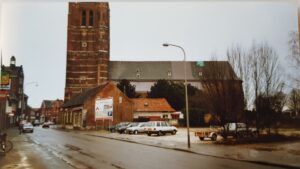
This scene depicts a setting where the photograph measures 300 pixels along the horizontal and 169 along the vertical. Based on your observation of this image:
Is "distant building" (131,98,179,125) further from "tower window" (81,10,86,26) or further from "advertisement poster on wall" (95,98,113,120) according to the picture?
"tower window" (81,10,86,26)

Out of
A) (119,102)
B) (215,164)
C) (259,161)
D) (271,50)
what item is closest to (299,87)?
(271,50)

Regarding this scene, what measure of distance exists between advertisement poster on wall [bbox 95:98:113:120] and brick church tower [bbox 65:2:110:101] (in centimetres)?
1703

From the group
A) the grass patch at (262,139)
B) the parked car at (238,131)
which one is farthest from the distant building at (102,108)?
the grass patch at (262,139)

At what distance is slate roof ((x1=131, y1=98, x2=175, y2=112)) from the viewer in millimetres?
48562

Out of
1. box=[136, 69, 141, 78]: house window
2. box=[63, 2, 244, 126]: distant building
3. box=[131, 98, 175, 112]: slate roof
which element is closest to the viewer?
box=[131, 98, 175, 112]: slate roof

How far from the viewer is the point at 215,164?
12.0 meters

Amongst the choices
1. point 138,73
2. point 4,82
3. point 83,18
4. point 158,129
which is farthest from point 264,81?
point 138,73

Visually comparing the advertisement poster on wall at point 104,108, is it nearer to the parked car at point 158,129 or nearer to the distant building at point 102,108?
the distant building at point 102,108

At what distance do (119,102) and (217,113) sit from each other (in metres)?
26.7

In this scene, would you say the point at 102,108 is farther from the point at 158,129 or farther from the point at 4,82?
the point at 4,82

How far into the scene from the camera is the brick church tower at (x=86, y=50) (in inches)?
2329

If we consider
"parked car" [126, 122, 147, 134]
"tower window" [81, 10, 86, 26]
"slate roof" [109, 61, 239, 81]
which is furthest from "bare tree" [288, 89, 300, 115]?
"slate roof" [109, 61, 239, 81]

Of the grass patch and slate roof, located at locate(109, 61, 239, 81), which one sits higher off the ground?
slate roof, located at locate(109, 61, 239, 81)

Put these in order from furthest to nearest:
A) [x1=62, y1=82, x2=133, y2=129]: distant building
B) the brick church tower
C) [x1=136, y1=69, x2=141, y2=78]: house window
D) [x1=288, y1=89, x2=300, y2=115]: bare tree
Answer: [x1=136, y1=69, x2=141, y2=78]: house window
the brick church tower
[x1=62, y1=82, x2=133, y2=129]: distant building
[x1=288, y1=89, x2=300, y2=115]: bare tree
